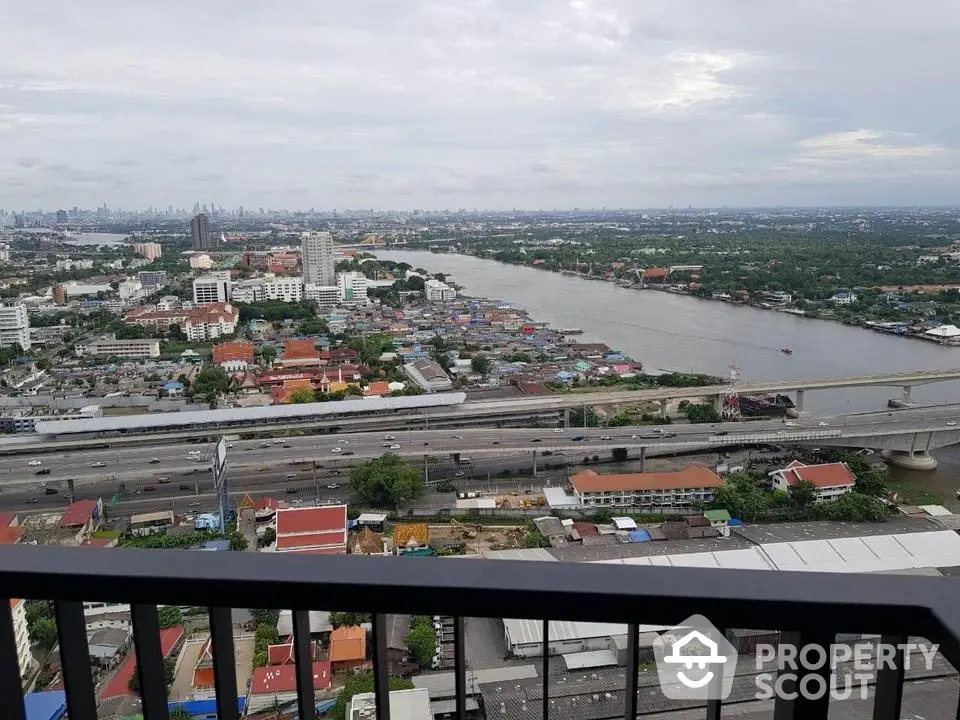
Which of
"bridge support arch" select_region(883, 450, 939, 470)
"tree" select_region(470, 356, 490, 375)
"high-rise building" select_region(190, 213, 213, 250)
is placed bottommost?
"bridge support arch" select_region(883, 450, 939, 470)

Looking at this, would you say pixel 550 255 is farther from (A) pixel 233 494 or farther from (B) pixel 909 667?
(B) pixel 909 667

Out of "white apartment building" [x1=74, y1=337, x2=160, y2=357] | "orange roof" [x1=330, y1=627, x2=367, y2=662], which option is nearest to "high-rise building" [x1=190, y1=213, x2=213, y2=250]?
"white apartment building" [x1=74, y1=337, x2=160, y2=357]

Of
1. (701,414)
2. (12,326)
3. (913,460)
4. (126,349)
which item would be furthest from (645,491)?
(12,326)

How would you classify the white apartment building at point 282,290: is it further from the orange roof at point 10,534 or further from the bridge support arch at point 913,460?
the bridge support arch at point 913,460

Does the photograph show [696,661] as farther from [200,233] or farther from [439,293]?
[200,233]

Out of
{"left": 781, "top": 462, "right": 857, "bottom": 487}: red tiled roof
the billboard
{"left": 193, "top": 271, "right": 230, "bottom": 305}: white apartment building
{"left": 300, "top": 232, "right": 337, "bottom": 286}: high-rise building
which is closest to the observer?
the billboard

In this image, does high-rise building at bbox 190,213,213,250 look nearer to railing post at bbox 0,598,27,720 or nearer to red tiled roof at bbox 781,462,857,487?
red tiled roof at bbox 781,462,857,487

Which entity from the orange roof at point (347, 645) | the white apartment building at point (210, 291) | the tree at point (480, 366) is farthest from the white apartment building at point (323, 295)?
the orange roof at point (347, 645)
